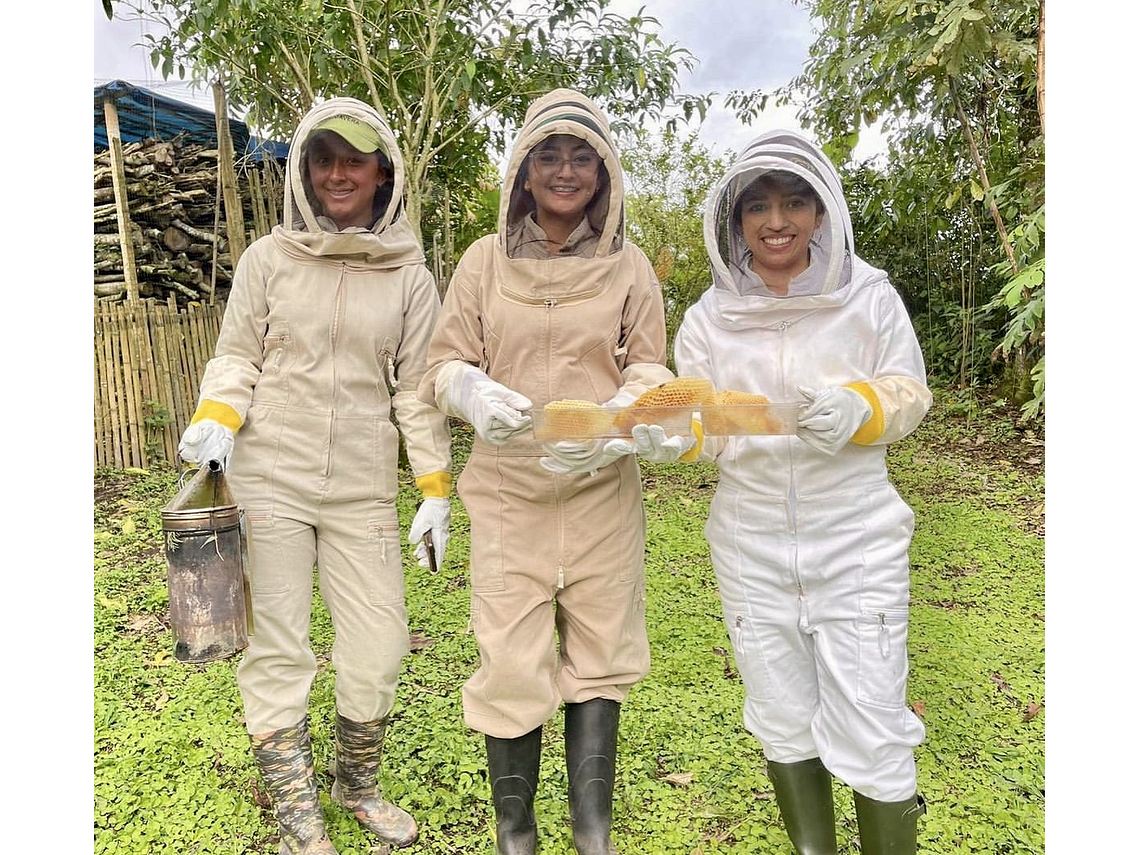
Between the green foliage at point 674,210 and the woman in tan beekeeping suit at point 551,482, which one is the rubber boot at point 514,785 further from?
the green foliage at point 674,210

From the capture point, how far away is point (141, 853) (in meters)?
2.57

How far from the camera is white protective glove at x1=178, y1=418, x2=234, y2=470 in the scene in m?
2.23

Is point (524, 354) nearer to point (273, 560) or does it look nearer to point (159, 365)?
point (273, 560)

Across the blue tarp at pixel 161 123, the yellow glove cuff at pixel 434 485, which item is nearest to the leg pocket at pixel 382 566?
the yellow glove cuff at pixel 434 485

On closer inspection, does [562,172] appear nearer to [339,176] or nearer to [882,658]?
[339,176]

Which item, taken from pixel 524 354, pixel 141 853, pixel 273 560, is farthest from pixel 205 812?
pixel 524 354

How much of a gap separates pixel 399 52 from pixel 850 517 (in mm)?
5000

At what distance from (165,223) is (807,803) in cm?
811

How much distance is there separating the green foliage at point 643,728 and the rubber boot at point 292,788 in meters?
A: 0.16

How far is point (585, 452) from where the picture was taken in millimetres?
2062

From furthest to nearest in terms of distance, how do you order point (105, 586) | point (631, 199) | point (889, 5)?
point (631, 199) < point (889, 5) < point (105, 586)

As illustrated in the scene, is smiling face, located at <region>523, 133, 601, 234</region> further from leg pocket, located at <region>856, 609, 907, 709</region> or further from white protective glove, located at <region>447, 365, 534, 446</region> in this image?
leg pocket, located at <region>856, 609, 907, 709</region>

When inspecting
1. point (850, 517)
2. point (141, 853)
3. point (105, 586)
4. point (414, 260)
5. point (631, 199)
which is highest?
point (631, 199)

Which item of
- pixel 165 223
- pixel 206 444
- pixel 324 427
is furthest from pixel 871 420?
pixel 165 223
